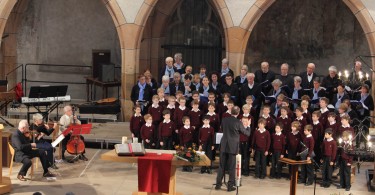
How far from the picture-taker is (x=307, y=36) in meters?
24.3

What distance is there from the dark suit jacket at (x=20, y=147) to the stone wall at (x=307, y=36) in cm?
887

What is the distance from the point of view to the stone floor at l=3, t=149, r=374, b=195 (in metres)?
16.9

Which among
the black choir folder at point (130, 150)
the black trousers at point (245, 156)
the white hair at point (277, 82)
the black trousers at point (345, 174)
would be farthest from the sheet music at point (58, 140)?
the black trousers at point (345, 174)

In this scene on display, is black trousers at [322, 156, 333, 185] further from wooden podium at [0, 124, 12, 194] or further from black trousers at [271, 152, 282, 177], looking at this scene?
wooden podium at [0, 124, 12, 194]

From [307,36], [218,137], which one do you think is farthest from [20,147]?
[307,36]

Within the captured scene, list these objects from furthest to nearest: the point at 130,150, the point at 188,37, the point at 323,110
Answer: the point at 188,37
the point at 323,110
the point at 130,150

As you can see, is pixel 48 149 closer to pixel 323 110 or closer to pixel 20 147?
pixel 20 147

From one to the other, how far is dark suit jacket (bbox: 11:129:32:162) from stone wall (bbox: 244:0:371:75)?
8873 millimetres

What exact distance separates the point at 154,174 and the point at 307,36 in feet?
31.7

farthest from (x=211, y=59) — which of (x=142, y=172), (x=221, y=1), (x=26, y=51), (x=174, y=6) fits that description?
(x=142, y=172)

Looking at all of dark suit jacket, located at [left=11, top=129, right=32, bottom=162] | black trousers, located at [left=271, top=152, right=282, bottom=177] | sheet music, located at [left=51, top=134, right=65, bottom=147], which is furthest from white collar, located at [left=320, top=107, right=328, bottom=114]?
dark suit jacket, located at [left=11, top=129, right=32, bottom=162]

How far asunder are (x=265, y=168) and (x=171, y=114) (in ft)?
7.70

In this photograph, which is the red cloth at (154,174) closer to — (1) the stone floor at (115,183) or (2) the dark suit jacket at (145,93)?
(1) the stone floor at (115,183)

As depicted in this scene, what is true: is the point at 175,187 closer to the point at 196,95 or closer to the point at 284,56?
the point at 196,95
